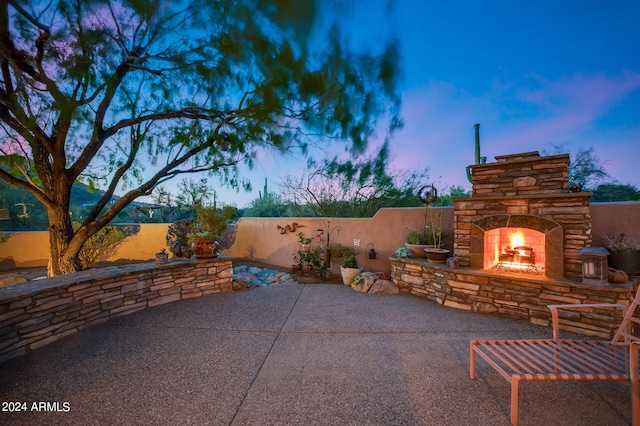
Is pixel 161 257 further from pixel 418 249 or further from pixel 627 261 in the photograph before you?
pixel 627 261

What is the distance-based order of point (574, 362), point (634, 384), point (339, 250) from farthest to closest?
point (339, 250)
point (574, 362)
point (634, 384)

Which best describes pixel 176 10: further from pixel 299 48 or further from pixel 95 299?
pixel 95 299

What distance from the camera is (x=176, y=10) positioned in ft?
12.8

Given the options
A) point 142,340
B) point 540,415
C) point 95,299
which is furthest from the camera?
point 95,299

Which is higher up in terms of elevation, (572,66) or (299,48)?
(572,66)

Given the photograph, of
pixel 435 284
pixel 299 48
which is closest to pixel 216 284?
pixel 435 284

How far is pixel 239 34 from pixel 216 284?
427 centimetres

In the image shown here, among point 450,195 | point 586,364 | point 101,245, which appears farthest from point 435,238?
point 101,245

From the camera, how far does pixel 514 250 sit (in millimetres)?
4406

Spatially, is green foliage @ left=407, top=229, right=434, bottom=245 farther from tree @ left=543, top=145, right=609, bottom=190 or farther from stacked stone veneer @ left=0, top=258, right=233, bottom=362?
tree @ left=543, top=145, right=609, bottom=190

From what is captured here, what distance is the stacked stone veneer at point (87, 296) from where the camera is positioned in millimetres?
2652

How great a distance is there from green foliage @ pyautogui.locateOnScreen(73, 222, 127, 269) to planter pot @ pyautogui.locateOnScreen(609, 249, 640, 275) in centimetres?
1008

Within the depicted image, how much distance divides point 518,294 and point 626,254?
1384 mm

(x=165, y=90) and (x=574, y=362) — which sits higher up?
(x=165, y=90)
